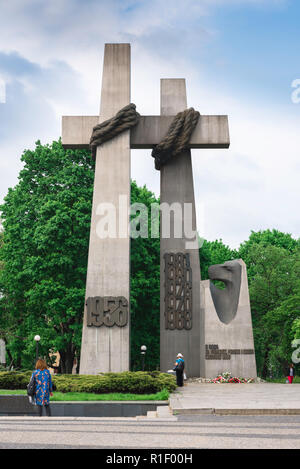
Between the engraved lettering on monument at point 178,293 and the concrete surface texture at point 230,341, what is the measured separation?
1.12 metres

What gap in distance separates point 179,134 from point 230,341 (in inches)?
406

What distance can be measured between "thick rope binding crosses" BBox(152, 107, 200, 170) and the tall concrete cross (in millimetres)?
347

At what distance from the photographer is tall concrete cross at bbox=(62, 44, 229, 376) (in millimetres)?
24734

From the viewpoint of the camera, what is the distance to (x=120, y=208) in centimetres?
2578

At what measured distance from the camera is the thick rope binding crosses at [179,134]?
2738cm

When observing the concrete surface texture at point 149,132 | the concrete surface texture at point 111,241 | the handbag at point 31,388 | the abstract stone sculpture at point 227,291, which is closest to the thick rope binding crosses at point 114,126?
the concrete surface texture at point 111,241

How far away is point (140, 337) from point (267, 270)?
12.8m

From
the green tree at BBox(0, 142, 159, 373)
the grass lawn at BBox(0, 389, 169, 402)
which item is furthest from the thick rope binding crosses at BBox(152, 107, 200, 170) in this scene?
the grass lawn at BBox(0, 389, 169, 402)

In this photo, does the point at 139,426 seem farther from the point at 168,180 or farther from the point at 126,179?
the point at 168,180

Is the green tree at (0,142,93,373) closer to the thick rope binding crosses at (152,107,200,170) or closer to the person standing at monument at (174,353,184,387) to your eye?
the thick rope binding crosses at (152,107,200,170)

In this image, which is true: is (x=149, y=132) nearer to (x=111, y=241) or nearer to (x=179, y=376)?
(x=111, y=241)

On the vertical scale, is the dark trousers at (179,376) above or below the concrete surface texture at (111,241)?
below

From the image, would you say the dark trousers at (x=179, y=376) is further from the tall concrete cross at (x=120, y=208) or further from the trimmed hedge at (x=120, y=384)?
the tall concrete cross at (x=120, y=208)
